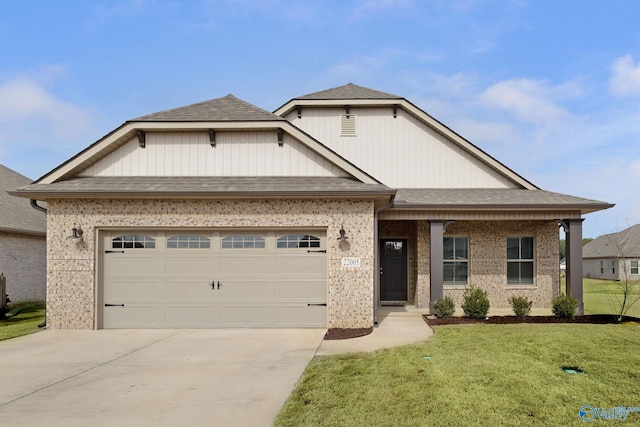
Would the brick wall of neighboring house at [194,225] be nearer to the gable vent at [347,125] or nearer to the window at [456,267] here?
the window at [456,267]

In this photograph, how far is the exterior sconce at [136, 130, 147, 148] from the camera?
37.5 feet

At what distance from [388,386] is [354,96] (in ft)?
38.4

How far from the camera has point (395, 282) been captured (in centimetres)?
Answer: 1490

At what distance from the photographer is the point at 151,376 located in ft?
22.5

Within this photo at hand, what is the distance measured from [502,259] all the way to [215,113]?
32.4 ft

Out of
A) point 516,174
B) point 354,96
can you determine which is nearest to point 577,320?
point 516,174

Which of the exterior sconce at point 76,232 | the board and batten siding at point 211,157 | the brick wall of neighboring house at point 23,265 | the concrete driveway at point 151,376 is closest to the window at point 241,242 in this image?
Result: the board and batten siding at point 211,157

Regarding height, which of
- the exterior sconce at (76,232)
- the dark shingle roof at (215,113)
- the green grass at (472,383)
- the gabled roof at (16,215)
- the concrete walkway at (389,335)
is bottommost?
the concrete walkway at (389,335)

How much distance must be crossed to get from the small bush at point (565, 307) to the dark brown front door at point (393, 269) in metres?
4.69

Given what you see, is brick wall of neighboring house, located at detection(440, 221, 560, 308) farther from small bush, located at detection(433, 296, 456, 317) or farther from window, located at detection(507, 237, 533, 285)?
small bush, located at detection(433, 296, 456, 317)

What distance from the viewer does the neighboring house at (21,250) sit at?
1603 cm

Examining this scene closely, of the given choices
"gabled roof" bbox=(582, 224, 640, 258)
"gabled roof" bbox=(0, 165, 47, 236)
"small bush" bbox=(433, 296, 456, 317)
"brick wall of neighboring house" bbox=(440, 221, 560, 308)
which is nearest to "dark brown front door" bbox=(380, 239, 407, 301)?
"brick wall of neighboring house" bbox=(440, 221, 560, 308)

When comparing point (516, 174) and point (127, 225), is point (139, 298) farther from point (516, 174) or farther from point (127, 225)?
point (516, 174)

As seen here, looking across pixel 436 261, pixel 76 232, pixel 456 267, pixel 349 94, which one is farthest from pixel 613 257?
pixel 76 232
